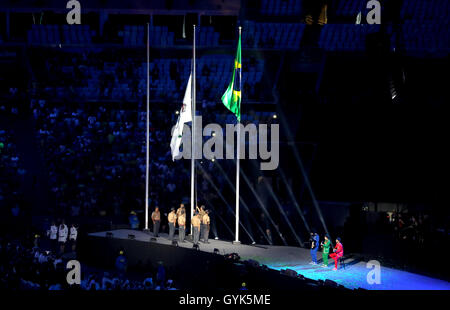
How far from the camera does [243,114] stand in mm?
33219

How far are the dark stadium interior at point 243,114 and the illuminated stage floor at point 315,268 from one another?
1.32 m

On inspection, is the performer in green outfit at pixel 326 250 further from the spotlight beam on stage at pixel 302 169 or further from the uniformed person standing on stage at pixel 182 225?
the spotlight beam on stage at pixel 302 169

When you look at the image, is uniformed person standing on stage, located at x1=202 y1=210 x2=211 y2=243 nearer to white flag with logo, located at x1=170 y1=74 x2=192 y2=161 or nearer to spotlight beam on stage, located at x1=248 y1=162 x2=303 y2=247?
white flag with logo, located at x1=170 y1=74 x2=192 y2=161

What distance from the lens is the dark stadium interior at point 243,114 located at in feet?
88.9

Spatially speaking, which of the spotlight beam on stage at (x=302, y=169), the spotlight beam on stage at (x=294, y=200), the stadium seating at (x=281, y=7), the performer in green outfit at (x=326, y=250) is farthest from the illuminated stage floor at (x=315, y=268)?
the stadium seating at (x=281, y=7)

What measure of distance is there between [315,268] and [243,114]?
15.2 metres

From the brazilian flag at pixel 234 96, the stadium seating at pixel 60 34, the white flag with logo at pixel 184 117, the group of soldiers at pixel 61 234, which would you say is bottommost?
the group of soldiers at pixel 61 234

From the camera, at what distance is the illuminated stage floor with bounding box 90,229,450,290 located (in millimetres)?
17542

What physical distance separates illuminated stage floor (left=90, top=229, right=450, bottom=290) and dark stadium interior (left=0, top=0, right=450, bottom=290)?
1.32m

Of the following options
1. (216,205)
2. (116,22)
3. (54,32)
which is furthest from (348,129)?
(54,32)

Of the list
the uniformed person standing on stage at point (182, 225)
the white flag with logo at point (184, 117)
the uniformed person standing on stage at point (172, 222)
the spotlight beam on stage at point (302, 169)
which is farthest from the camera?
the spotlight beam on stage at point (302, 169)

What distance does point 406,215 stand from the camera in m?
24.4
